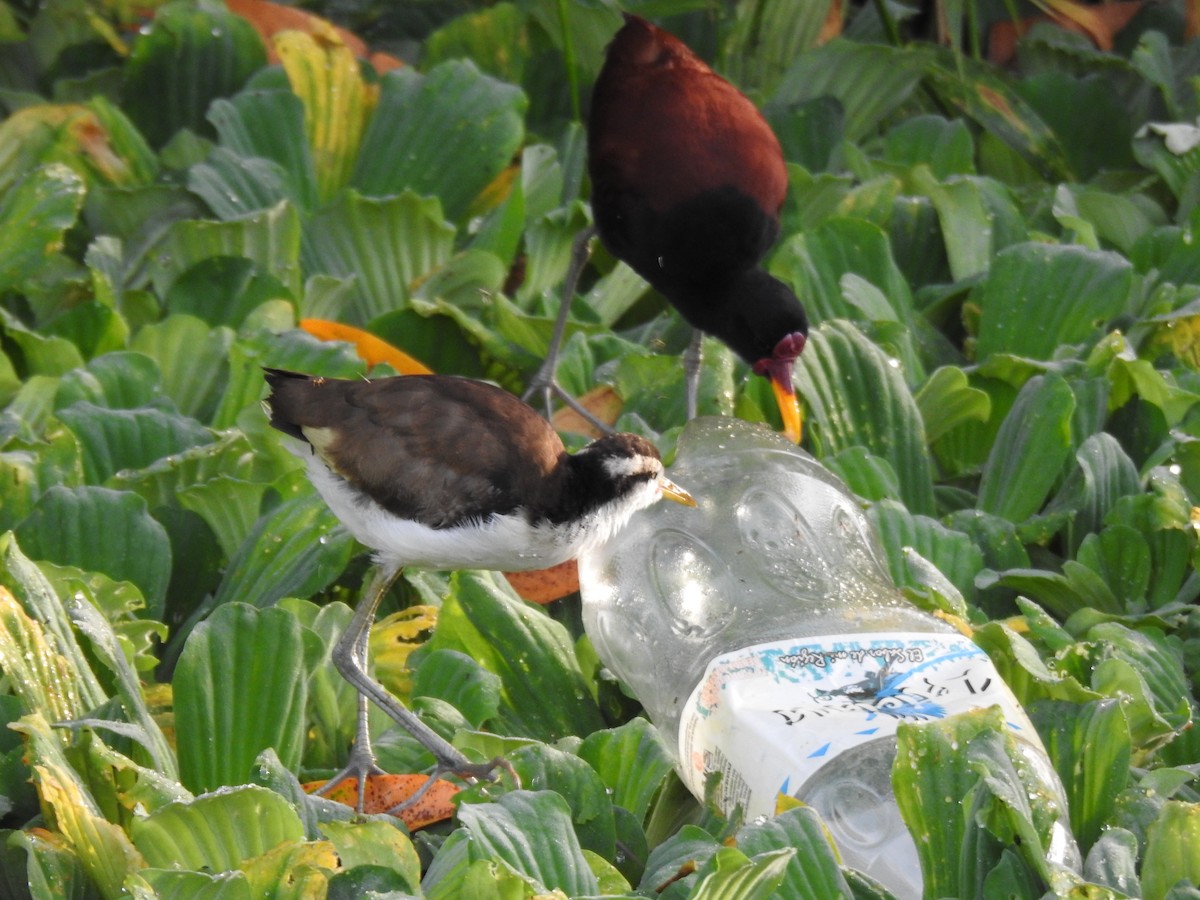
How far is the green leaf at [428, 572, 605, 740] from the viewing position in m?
1.79

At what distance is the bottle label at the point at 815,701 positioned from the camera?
1498 mm

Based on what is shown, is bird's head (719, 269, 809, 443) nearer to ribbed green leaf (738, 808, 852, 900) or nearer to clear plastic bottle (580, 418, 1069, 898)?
clear plastic bottle (580, 418, 1069, 898)

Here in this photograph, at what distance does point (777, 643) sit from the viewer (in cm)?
162

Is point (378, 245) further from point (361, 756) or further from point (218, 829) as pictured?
point (218, 829)

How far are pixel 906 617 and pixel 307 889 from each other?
2.40 ft

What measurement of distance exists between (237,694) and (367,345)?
2.88 feet

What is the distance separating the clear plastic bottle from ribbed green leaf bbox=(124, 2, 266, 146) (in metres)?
1.49

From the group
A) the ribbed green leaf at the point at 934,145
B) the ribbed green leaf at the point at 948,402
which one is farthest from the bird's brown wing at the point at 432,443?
the ribbed green leaf at the point at 934,145

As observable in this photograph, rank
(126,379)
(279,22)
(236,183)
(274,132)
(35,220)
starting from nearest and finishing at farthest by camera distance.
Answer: (126,379)
(35,220)
(236,183)
(274,132)
(279,22)

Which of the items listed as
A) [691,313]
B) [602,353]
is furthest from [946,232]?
[602,353]

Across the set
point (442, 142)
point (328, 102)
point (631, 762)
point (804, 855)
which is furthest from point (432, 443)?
point (328, 102)

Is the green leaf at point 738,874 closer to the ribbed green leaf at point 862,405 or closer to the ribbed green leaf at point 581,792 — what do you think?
the ribbed green leaf at point 581,792

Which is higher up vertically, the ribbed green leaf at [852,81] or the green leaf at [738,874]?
the green leaf at [738,874]

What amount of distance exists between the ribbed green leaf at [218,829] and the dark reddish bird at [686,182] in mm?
1264
